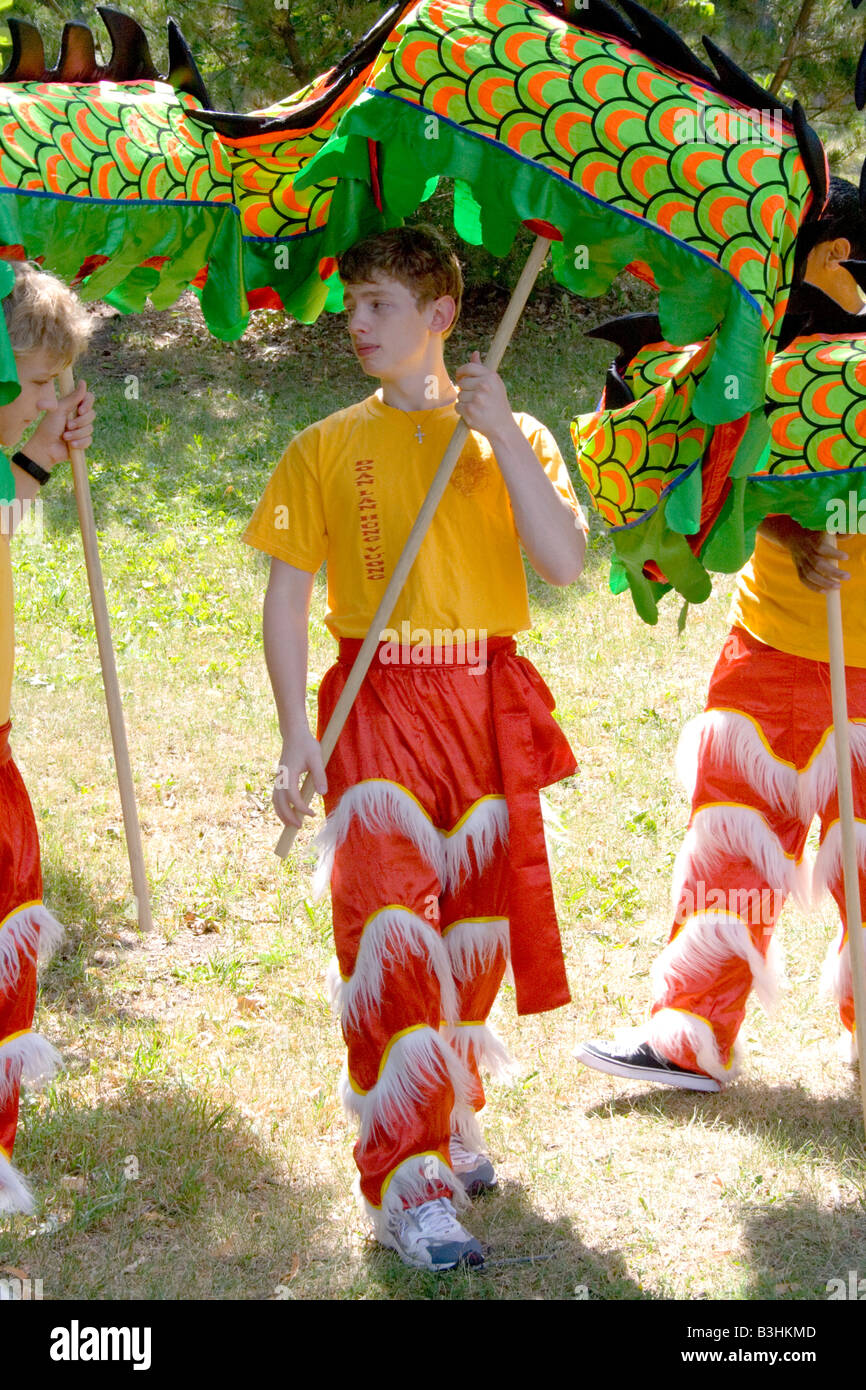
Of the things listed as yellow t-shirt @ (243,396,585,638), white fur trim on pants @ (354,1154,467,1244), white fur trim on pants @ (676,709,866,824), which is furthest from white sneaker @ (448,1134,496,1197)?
yellow t-shirt @ (243,396,585,638)

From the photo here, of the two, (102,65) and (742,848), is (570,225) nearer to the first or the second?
(102,65)

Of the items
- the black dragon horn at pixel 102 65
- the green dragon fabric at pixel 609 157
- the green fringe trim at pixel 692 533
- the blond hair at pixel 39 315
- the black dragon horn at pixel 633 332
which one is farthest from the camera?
the black dragon horn at pixel 633 332

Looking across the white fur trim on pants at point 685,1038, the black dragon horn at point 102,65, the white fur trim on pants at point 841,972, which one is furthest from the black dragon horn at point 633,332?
the white fur trim on pants at point 685,1038

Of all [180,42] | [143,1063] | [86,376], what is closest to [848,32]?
[86,376]

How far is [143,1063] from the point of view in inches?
152

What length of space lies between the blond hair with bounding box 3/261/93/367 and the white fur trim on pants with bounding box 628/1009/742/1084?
2.22 metres

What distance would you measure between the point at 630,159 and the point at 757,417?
533 millimetres

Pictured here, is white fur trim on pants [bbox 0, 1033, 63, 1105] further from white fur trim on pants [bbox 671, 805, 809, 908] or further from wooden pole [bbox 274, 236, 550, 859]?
white fur trim on pants [bbox 671, 805, 809, 908]

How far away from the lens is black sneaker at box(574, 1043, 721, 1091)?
3707mm

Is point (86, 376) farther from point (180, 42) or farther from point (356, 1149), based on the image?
point (356, 1149)

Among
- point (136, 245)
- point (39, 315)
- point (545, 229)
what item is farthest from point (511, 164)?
point (39, 315)

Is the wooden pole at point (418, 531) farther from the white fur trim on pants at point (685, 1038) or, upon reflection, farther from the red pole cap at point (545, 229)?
the white fur trim on pants at point (685, 1038)

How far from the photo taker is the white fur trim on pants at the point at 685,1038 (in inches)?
144

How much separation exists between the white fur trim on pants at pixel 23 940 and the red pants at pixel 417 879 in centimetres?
62
